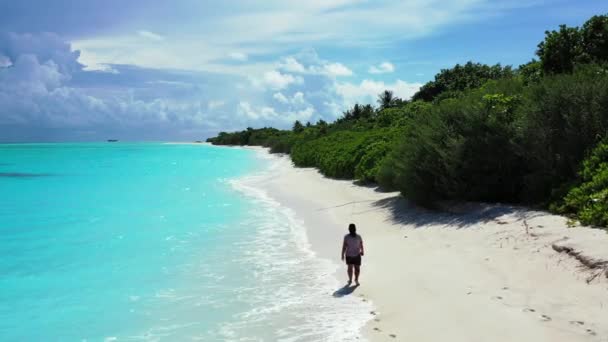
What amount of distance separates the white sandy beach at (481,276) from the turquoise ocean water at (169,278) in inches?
31.0

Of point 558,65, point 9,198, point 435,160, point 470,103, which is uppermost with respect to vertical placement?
point 558,65

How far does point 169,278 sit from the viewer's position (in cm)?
1180

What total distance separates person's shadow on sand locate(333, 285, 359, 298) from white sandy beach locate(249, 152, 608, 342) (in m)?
0.17

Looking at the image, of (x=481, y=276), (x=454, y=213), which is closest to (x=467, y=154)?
(x=454, y=213)

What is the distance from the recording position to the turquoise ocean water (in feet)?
28.1

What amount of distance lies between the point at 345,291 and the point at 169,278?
4330 mm

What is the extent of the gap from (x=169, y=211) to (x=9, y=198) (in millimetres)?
13842

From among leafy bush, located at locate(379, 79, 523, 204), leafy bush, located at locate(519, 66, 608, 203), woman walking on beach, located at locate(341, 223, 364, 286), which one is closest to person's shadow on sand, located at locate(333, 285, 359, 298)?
woman walking on beach, located at locate(341, 223, 364, 286)

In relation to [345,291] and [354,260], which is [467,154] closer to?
[354,260]

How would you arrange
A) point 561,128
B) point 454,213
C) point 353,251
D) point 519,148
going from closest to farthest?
point 353,251 < point 561,128 < point 519,148 < point 454,213

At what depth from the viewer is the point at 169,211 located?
2352 cm

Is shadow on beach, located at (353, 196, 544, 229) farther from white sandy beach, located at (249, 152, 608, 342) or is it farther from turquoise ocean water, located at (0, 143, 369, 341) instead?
turquoise ocean water, located at (0, 143, 369, 341)

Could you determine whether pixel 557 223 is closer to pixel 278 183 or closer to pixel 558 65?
pixel 558 65

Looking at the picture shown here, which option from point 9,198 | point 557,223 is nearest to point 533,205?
point 557,223
